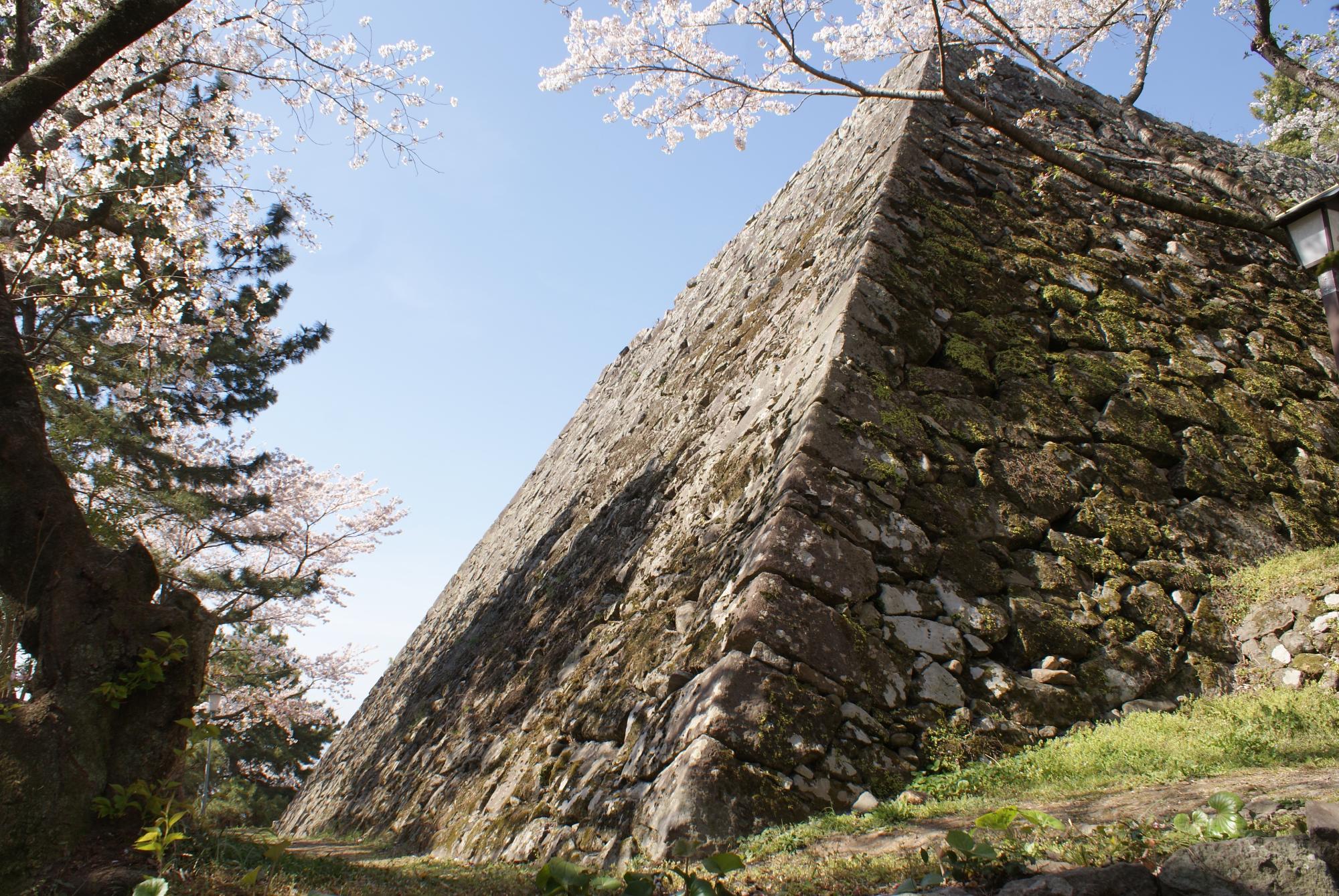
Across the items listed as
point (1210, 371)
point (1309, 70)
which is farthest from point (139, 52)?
point (1309, 70)

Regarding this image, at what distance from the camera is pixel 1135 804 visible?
2.54m

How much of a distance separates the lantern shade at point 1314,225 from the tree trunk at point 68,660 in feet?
16.8

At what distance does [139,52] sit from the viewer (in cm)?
693

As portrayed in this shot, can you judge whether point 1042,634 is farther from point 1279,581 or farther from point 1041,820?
point 1041,820

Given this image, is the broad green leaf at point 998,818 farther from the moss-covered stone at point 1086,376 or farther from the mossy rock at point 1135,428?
the moss-covered stone at point 1086,376

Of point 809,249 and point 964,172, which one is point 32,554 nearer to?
point 809,249

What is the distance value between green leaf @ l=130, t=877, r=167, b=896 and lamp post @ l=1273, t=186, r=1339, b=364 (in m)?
4.93

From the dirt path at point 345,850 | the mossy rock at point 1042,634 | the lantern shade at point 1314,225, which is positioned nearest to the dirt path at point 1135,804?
the mossy rock at point 1042,634

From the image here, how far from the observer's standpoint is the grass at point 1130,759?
9.19 feet

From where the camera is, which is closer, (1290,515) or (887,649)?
(887,649)

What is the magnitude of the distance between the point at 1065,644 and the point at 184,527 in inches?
470

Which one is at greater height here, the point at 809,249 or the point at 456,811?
the point at 809,249

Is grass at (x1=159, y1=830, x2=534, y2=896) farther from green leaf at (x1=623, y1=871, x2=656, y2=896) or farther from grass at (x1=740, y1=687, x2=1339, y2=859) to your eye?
grass at (x1=740, y1=687, x2=1339, y2=859)

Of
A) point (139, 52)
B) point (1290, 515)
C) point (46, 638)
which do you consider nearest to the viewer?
point (46, 638)
